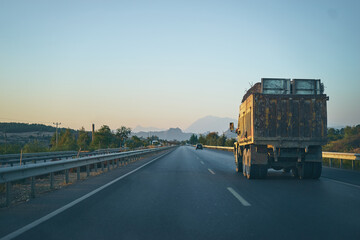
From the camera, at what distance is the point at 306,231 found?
189 inches

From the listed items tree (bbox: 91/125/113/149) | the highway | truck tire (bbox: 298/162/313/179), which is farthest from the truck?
tree (bbox: 91/125/113/149)

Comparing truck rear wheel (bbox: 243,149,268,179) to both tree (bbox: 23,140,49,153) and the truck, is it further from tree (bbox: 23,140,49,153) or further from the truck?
tree (bbox: 23,140,49,153)

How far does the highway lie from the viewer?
4703mm

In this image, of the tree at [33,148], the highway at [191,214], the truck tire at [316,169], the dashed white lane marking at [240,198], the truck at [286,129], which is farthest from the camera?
the tree at [33,148]

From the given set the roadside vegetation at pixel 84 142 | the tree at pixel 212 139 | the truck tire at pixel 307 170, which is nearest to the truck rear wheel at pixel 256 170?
the truck tire at pixel 307 170

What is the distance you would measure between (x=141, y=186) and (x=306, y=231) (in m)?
5.91

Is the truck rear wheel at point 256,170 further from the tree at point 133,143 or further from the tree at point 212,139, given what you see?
the tree at point 212,139

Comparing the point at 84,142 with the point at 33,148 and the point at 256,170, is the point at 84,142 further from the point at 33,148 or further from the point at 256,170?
the point at 256,170

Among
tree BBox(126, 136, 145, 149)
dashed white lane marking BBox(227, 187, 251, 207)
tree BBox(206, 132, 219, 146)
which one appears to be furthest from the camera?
tree BBox(206, 132, 219, 146)

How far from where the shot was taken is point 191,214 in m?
5.93

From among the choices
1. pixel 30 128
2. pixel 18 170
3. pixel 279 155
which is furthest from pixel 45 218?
pixel 30 128

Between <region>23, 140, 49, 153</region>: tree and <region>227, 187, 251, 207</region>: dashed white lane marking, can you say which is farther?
<region>23, 140, 49, 153</region>: tree

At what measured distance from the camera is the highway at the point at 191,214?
15.4 ft

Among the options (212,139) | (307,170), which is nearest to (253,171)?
(307,170)
